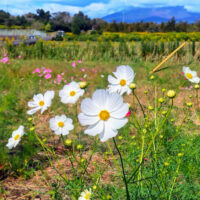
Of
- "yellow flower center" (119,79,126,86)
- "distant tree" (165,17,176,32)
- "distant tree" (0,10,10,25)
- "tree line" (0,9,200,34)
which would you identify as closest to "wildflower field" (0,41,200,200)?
"yellow flower center" (119,79,126,86)

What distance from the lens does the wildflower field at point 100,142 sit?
2.91 ft

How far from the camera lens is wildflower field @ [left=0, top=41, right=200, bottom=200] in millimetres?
888

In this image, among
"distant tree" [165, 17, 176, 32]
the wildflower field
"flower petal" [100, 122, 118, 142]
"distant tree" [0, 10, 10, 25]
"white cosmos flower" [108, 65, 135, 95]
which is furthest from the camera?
"distant tree" [0, 10, 10, 25]

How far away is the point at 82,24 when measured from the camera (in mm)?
47719

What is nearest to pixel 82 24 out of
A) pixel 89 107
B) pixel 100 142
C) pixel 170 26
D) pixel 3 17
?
pixel 3 17

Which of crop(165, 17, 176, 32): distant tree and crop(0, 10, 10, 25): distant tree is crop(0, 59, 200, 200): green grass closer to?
crop(165, 17, 176, 32): distant tree

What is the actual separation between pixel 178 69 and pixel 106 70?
5.50ft

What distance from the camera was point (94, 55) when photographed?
7.98m

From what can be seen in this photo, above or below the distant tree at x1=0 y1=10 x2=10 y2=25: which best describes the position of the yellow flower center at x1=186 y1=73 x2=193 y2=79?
below

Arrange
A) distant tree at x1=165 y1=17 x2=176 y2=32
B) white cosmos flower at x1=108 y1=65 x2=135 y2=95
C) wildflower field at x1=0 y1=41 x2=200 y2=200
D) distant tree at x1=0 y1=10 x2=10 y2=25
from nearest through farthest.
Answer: wildflower field at x1=0 y1=41 x2=200 y2=200, white cosmos flower at x1=108 y1=65 x2=135 y2=95, distant tree at x1=165 y1=17 x2=176 y2=32, distant tree at x1=0 y1=10 x2=10 y2=25

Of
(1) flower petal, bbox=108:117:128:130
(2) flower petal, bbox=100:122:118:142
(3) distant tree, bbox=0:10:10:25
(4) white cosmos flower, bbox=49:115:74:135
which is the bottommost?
(4) white cosmos flower, bbox=49:115:74:135

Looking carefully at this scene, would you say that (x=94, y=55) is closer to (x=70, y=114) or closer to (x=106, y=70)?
(x=106, y=70)

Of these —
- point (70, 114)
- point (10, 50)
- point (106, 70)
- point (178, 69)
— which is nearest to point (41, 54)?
point (10, 50)

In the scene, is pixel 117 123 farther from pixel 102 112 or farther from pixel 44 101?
pixel 44 101
